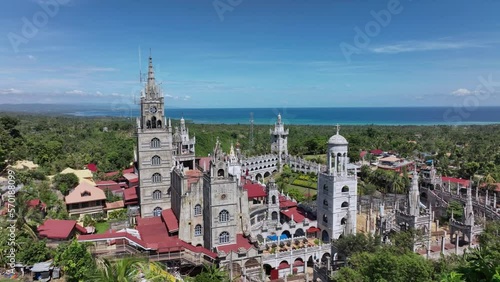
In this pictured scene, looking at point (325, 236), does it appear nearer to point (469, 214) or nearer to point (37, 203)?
point (469, 214)

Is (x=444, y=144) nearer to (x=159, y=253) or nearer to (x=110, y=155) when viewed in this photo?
(x=110, y=155)

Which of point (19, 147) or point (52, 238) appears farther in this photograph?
point (19, 147)

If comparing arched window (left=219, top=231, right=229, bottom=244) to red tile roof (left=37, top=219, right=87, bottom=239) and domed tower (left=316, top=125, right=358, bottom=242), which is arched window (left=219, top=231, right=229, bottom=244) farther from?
red tile roof (left=37, top=219, right=87, bottom=239)

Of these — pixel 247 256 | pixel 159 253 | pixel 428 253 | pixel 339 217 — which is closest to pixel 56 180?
pixel 159 253

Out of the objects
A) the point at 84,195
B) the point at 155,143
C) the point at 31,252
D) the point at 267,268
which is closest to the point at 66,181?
the point at 84,195

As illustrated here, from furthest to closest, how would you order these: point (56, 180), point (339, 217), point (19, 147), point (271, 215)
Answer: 1. point (19, 147)
2. point (56, 180)
3. point (271, 215)
4. point (339, 217)

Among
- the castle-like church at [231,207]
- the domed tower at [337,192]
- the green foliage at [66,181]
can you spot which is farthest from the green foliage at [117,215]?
the domed tower at [337,192]

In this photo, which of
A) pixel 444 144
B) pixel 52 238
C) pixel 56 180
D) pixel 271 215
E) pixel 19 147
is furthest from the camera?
pixel 444 144

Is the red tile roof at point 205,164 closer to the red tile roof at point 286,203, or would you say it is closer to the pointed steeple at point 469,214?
the red tile roof at point 286,203
